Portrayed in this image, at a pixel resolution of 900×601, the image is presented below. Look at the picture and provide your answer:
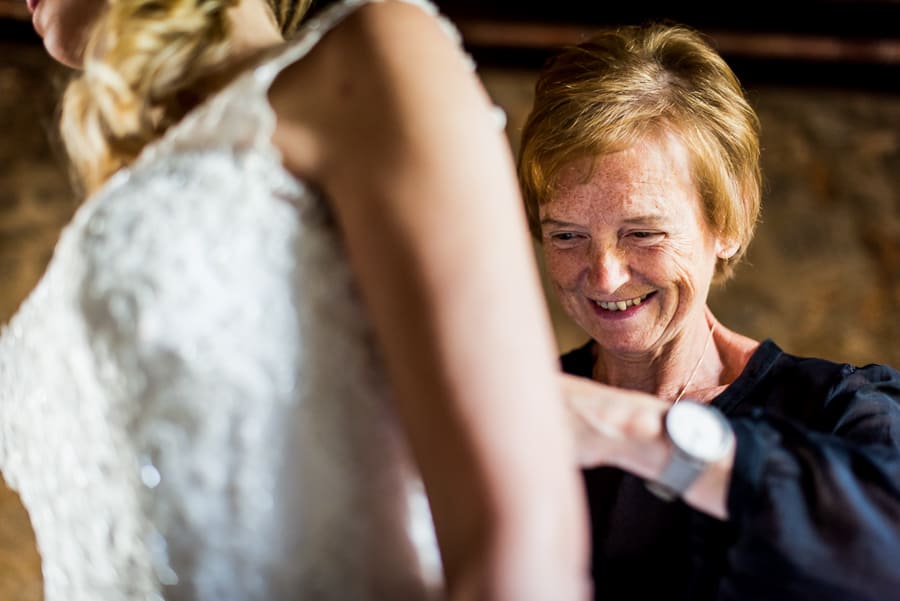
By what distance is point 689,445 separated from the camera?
0.85 m

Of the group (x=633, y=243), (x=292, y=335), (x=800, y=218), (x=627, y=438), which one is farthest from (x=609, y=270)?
(x=800, y=218)

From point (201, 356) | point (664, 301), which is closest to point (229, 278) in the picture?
point (201, 356)

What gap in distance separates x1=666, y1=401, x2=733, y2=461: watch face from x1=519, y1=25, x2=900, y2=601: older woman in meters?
0.09

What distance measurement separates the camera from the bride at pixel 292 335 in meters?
0.63

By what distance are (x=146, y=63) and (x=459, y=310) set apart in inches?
15.9

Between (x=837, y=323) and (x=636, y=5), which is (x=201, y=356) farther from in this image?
(x=837, y=323)

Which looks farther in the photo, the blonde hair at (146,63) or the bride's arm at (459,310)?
the blonde hair at (146,63)

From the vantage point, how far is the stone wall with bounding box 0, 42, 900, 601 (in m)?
3.86

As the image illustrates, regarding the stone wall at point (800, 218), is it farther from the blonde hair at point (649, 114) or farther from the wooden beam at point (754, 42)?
the blonde hair at point (649, 114)

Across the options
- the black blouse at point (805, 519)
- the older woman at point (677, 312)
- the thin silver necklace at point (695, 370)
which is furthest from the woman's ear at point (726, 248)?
the black blouse at point (805, 519)

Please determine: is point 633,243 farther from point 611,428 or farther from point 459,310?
point 459,310

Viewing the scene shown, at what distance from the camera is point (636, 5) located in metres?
3.51

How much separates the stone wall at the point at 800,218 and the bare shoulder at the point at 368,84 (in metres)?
3.24

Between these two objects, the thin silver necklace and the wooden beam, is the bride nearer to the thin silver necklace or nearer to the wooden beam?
the thin silver necklace
